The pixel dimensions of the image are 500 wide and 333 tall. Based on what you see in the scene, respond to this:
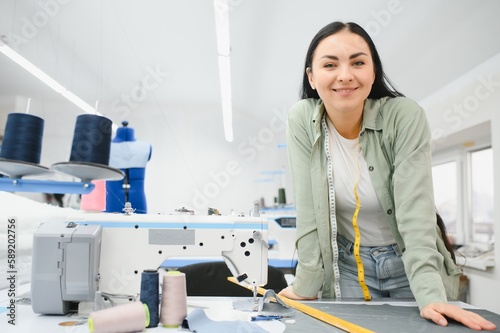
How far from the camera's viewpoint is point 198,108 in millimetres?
7062

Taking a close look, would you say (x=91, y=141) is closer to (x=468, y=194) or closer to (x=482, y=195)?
(x=482, y=195)

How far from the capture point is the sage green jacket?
1.08m

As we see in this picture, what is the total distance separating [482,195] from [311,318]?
13.6 feet

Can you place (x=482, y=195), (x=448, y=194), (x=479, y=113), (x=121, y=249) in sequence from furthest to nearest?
1. (x=448, y=194)
2. (x=482, y=195)
3. (x=479, y=113)
4. (x=121, y=249)

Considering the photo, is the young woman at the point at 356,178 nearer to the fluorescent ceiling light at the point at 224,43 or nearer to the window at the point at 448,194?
the fluorescent ceiling light at the point at 224,43

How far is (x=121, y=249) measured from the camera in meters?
1.12

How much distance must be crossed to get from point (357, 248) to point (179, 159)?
636 centimetres

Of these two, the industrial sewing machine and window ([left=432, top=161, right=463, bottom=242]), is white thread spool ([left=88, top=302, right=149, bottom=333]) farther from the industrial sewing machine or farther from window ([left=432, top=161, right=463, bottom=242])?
window ([left=432, top=161, right=463, bottom=242])

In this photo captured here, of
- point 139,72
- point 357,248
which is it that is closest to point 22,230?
point 357,248

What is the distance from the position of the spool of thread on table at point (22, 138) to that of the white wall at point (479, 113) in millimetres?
3517

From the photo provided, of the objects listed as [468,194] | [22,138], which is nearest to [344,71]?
[22,138]

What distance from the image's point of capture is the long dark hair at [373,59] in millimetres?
1235

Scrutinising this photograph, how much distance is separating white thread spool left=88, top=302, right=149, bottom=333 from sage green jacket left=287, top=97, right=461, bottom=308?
1.80 feet

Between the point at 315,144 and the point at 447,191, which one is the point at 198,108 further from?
the point at 315,144
